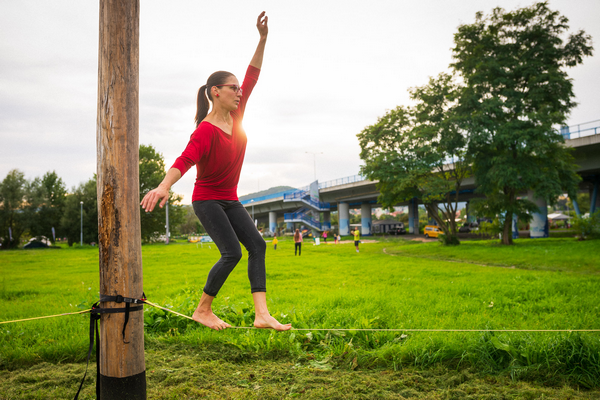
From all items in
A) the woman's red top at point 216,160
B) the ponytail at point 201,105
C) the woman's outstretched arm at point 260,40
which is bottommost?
the woman's red top at point 216,160

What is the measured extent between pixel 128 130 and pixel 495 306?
273 inches

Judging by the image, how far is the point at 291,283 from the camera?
1108 cm

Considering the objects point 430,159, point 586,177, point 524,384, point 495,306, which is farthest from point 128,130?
point 586,177

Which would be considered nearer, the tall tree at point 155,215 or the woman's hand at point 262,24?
the woman's hand at point 262,24

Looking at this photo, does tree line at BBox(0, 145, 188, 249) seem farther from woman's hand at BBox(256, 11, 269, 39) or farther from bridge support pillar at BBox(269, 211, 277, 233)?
woman's hand at BBox(256, 11, 269, 39)

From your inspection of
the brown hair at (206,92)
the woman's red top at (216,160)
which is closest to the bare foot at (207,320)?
the woman's red top at (216,160)

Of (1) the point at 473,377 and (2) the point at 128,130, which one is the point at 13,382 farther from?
(1) the point at 473,377

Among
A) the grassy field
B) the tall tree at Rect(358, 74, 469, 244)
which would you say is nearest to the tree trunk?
the tall tree at Rect(358, 74, 469, 244)

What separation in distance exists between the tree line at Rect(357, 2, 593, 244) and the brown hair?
21.9m

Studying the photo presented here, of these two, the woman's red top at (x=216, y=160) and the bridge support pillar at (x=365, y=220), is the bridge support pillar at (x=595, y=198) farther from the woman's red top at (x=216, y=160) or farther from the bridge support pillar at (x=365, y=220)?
the woman's red top at (x=216, y=160)

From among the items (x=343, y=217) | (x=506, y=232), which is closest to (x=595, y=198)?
(x=506, y=232)

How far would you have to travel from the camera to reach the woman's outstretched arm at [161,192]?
241 centimetres

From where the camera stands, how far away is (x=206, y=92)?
3186 mm

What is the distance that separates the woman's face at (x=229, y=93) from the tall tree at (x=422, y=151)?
22.9 meters
